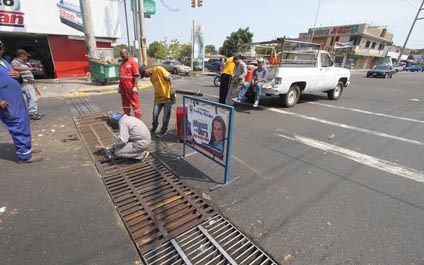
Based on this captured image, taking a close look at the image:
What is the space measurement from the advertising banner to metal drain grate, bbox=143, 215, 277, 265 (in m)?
15.6

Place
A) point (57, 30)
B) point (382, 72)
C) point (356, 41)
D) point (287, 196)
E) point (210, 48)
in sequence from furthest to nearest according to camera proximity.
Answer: point (210, 48) → point (356, 41) → point (382, 72) → point (57, 30) → point (287, 196)

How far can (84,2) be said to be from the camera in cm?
1168

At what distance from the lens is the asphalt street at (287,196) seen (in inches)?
86.1

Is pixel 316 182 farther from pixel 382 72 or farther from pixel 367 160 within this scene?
pixel 382 72

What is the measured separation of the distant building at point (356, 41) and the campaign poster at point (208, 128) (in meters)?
40.1

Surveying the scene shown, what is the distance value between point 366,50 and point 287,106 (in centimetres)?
4583

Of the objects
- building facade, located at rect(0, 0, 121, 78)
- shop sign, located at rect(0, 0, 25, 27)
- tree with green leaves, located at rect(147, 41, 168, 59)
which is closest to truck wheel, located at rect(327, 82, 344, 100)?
building facade, located at rect(0, 0, 121, 78)

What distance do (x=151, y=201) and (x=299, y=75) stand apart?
673cm

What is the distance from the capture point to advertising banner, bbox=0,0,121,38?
1178cm

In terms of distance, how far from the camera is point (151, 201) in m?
2.92

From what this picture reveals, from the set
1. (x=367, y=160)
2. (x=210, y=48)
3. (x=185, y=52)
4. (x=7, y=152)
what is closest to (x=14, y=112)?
(x=7, y=152)

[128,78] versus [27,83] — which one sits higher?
[128,78]

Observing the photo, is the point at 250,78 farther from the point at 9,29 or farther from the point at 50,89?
the point at 9,29

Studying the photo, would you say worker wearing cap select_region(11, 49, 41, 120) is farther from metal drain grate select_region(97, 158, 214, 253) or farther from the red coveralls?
metal drain grate select_region(97, 158, 214, 253)
